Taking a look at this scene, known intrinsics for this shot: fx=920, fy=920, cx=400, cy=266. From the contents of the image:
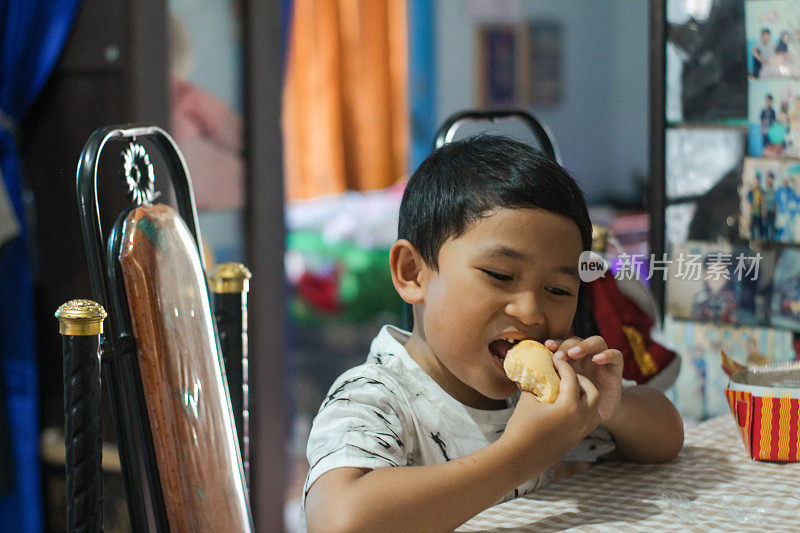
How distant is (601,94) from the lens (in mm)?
4398

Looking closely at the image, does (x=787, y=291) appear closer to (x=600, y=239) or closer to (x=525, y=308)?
(x=600, y=239)

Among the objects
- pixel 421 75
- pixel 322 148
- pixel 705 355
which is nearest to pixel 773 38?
pixel 705 355

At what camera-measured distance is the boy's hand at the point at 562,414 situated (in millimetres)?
837

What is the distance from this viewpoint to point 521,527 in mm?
842

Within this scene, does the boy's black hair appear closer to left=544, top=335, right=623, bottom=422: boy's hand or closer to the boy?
the boy

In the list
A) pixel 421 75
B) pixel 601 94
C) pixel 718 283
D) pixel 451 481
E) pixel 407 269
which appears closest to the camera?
pixel 451 481

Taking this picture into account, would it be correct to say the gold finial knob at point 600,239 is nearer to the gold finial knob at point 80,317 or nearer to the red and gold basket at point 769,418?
the red and gold basket at point 769,418

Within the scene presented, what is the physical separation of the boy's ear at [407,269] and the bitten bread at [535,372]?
0.16 metres

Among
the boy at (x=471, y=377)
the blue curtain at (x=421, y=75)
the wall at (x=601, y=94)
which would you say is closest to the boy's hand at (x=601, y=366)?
the boy at (x=471, y=377)

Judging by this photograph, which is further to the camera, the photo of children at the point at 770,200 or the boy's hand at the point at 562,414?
the photo of children at the point at 770,200

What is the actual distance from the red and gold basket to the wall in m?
3.14

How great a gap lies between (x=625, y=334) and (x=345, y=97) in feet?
6.97

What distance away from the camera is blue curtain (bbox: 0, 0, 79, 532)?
6.57ft

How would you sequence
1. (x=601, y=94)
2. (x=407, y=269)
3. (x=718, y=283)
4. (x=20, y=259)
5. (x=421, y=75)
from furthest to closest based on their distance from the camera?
(x=601, y=94) → (x=421, y=75) → (x=20, y=259) → (x=718, y=283) → (x=407, y=269)
